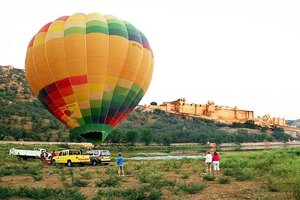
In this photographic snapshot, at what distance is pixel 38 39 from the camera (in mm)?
30781

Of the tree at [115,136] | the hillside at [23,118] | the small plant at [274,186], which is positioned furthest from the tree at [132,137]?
the small plant at [274,186]

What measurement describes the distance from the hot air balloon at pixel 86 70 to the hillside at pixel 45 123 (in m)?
46.8

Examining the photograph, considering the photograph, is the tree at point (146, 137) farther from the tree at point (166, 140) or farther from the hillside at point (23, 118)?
the hillside at point (23, 118)

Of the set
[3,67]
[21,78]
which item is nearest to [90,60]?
[21,78]

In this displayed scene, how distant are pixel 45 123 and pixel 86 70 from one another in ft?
225

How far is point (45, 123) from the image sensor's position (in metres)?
93.8

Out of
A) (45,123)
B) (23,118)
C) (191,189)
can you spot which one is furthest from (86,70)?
(23,118)

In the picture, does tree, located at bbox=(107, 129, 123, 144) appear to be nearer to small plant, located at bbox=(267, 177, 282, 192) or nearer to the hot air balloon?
the hot air balloon

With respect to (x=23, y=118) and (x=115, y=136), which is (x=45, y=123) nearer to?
(x=23, y=118)

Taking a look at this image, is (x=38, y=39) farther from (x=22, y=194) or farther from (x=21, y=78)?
(x=21, y=78)

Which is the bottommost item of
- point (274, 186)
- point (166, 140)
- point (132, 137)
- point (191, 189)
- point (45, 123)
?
point (191, 189)

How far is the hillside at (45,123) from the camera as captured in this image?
8575 centimetres

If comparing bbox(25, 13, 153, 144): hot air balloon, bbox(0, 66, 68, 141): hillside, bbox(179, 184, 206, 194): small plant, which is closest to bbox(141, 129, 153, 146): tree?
bbox(0, 66, 68, 141): hillside

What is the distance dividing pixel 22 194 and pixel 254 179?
1263cm
